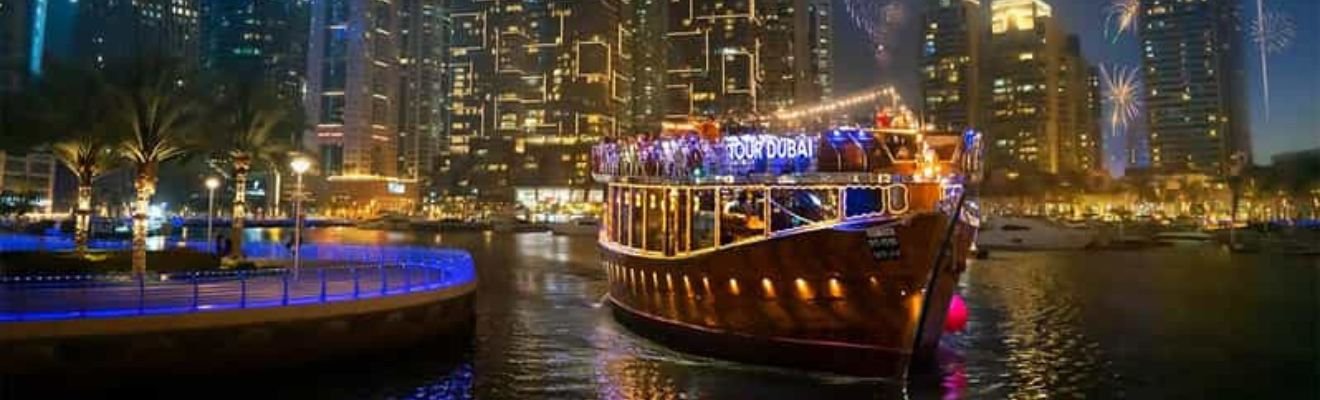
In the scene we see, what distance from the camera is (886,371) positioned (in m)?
15.9

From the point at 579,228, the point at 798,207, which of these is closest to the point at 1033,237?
the point at 579,228

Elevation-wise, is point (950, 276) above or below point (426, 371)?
above

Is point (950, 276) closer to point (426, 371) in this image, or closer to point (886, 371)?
point (886, 371)

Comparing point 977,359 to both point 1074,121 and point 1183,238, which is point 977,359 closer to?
point 1183,238

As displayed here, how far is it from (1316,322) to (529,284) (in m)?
28.7

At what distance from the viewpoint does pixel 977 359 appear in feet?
63.4

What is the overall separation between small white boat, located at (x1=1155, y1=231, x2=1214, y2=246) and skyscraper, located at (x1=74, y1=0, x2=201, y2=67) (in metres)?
87.9

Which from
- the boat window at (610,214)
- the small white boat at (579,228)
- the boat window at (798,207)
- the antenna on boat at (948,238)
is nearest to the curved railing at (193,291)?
the boat window at (610,214)

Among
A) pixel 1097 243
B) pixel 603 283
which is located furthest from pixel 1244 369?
pixel 1097 243

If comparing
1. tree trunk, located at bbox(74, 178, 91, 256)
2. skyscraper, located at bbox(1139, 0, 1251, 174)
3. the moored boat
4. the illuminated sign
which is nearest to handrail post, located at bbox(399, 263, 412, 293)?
the moored boat

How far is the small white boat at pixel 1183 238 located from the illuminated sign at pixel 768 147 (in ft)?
242

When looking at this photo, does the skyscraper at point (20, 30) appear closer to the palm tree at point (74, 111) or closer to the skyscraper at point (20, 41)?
the skyscraper at point (20, 41)

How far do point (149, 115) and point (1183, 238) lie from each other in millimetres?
91150

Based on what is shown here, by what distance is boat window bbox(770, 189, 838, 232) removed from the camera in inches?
673
